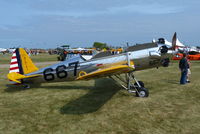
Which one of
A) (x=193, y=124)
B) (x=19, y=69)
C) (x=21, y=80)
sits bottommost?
(x=193, y=124)

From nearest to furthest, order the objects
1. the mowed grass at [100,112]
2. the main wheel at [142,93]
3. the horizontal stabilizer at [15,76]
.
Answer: the mowed grass at [100,112] → the main wheel at [142,93] → the horizontal stabilizer at [15,76]

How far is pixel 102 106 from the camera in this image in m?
5.86

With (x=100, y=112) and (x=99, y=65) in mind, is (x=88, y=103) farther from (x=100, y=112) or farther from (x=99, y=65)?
(x=99, y=65)

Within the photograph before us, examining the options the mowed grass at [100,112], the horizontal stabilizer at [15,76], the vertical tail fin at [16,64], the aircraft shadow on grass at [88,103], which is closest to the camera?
the mowed grass at [100,112]

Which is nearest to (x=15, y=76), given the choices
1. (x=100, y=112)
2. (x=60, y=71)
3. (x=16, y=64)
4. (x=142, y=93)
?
(x=16, y=64)

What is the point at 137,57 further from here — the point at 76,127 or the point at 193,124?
the point at 76,127

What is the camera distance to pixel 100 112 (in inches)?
209

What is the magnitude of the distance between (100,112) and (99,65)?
2.32 meters

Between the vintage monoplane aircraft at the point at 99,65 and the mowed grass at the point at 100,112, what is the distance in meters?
0.60

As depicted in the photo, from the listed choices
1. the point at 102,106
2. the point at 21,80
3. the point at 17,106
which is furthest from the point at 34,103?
the point at 102,106

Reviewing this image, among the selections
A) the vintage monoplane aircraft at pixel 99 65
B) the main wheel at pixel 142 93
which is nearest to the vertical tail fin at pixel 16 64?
the vintage monoplane aircraft at pixel 99 65

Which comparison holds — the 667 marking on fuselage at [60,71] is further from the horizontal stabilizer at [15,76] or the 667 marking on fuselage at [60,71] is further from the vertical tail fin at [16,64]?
the vertical tail fin at [16,64]

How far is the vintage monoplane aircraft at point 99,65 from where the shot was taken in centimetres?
691

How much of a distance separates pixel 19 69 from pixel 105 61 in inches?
164
